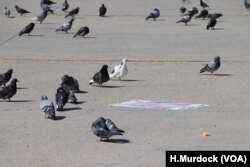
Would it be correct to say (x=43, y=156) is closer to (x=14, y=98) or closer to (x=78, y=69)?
(x=14, y=98)

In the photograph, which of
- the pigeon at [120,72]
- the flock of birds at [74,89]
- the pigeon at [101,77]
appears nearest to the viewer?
the flock of birds at [74,89]

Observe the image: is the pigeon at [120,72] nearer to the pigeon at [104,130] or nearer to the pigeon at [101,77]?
the pigeon at [101,77]

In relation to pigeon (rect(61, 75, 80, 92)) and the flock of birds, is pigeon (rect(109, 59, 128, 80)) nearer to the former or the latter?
the flock of birds

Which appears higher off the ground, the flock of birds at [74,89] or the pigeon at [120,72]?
the pigeon at [120,72]

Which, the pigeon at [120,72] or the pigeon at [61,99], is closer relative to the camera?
the pigeon at [61,99]

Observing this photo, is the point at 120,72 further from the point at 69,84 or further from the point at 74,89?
the point at 69,84

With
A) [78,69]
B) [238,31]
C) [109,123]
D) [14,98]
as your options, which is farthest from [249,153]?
[238,31]

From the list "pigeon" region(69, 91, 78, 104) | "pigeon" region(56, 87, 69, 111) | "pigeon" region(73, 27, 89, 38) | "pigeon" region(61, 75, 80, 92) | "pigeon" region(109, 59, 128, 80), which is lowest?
"pigeon" region(56, 87, 69, 111)

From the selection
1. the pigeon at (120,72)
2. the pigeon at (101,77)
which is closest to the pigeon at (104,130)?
the pigeon at (101,77)

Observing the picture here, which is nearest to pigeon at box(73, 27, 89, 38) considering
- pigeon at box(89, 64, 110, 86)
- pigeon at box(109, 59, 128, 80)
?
pigeon at box(109, 59, 128, 80)

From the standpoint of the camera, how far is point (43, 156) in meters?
11.8

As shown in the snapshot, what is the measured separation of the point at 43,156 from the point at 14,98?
5.12 metres

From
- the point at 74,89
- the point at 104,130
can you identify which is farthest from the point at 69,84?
the point at 104,130

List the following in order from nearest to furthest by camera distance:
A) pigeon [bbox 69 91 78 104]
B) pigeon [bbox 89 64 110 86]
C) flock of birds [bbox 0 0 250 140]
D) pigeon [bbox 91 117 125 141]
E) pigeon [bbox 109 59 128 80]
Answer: pigeon [bbox 91 117 125 141] → flock of birds [bbox 0 0 250 140] → pigeon [bbox 69 91 78 104] → pigeon [bbox 89 64 110 86] → pigeon [bbox 109 59 128 80]
